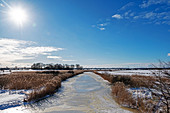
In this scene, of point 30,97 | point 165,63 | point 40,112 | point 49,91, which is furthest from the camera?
point 49,91

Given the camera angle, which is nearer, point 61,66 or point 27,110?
point 27,110

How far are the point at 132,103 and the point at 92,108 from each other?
287 cm

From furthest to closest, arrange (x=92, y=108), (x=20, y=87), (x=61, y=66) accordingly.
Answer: (x=61, y=66) → (x=20, y=87) → (x=92, y=108)

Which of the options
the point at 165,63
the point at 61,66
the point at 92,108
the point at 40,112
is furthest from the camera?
the point at 61,66

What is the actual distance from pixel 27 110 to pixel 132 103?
7036 millimetres

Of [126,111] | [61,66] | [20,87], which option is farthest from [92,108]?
[61,66]

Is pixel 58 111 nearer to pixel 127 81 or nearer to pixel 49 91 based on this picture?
pixel 49 91

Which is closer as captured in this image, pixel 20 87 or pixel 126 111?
pixel 126 111

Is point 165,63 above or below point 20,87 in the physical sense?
above

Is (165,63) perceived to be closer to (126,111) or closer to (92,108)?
(126,111)

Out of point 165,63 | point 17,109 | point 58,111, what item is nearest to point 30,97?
point 17,109

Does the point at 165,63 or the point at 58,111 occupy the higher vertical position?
the point at 165,63

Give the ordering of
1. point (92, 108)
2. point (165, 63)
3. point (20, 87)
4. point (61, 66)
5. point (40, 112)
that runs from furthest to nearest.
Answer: point (61, 66) < point (20, 87) < point (92, 108) < point (40, 112) < point (165, 63)

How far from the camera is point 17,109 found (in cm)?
737
